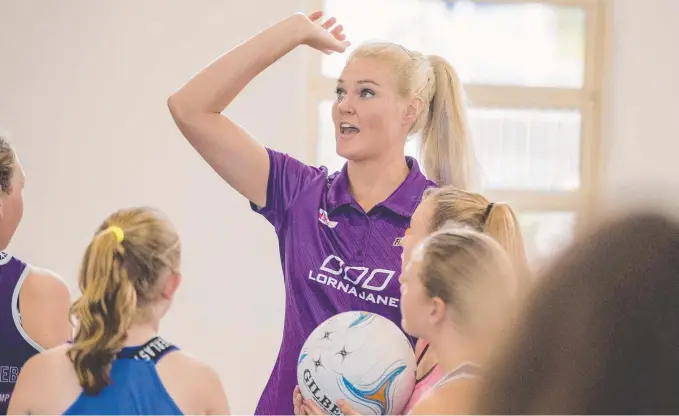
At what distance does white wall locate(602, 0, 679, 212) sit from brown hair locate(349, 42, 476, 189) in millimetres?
3189

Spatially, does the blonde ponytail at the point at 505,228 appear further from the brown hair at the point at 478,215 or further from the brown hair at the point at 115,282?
the brown hair at the point at 115,282

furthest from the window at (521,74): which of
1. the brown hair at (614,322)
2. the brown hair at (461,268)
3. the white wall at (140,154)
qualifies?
the brown hair at (614,322)

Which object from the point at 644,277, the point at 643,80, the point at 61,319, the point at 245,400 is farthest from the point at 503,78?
the point at 644,277

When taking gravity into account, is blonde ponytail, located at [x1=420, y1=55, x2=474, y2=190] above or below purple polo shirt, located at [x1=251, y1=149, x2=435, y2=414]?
above

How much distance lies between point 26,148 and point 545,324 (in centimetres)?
481

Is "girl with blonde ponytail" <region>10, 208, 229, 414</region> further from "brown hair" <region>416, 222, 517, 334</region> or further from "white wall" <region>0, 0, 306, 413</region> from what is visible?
"white wall" <region>0, 0, 306, 413</region>

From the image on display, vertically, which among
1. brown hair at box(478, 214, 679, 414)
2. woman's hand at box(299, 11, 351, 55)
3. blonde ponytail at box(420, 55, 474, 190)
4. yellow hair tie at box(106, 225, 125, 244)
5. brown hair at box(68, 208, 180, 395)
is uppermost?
woman's hand at box(299, 11, 351, 55)

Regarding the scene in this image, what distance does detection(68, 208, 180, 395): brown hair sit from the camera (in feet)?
5.64

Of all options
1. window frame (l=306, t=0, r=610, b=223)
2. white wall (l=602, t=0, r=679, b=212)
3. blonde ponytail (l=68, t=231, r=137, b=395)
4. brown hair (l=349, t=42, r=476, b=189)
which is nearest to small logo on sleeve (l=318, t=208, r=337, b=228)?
brown hair (l=349, t=42, r=476, b=189)

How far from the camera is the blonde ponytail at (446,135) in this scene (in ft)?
7.95

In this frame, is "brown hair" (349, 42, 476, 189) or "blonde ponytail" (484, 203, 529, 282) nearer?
"blonde ponytail" (484, 203, 529, 282)

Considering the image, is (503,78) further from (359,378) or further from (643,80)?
(359,378)

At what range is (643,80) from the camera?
214 inches

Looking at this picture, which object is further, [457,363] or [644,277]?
[457,363]
